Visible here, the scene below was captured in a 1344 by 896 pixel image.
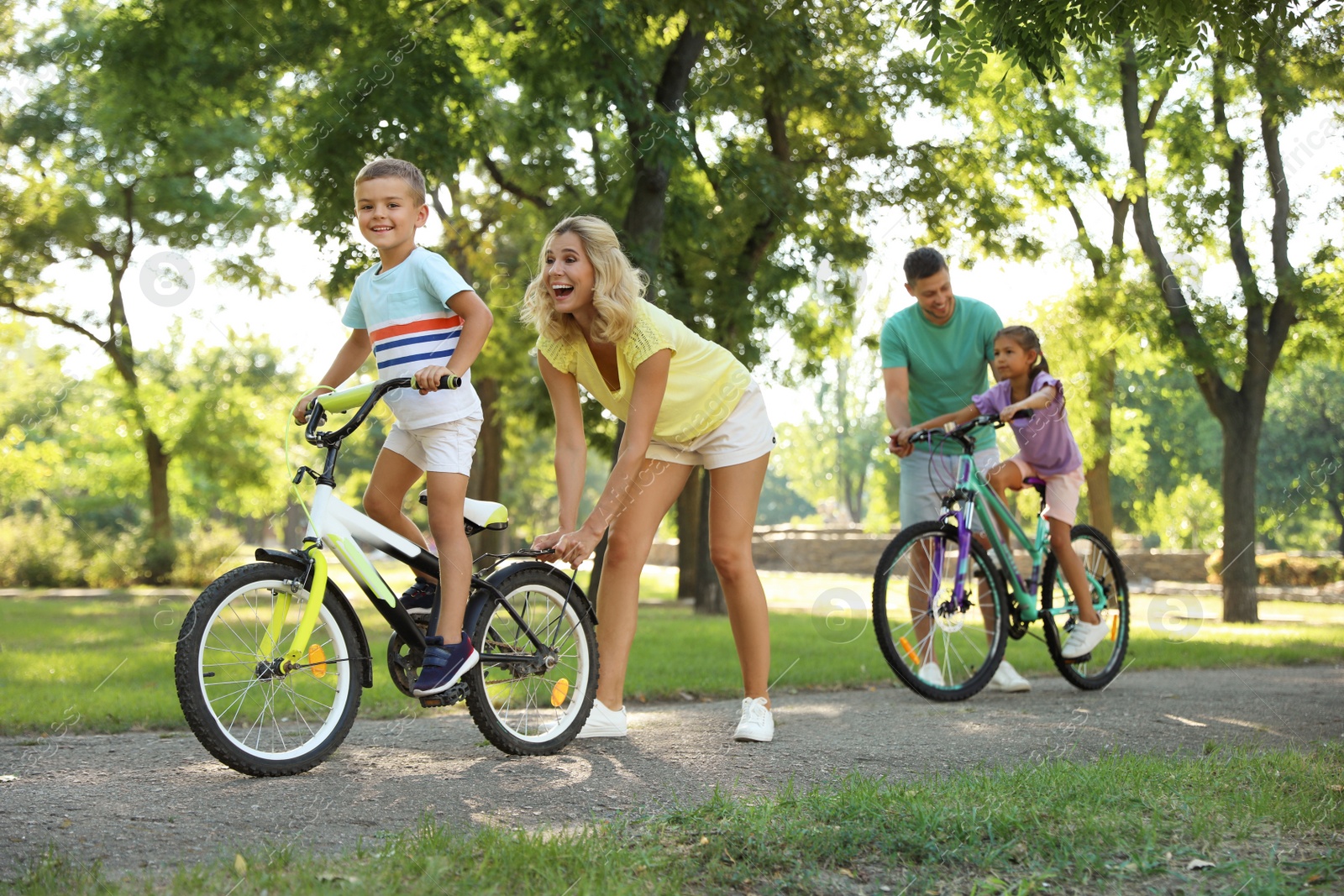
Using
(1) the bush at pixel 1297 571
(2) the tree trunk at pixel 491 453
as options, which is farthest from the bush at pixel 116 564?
(1) the bush at pixel 1297 571

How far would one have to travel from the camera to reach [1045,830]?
2840 millimetres

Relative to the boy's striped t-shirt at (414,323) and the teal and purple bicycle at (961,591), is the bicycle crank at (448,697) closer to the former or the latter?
the boy's striped t-shirt at (414,323)

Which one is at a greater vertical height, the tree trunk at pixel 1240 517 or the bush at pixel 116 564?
the tree trunk at pixel 1240 517

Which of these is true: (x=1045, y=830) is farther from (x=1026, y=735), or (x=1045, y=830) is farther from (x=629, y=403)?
(x=629, y=403)

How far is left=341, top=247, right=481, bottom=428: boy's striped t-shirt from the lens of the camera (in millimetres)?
3975

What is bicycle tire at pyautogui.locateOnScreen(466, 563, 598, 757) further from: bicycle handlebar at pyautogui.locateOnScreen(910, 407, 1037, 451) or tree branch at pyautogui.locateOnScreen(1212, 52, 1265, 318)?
tree branch at pyautogui.locateOnScreen(1212, 52, 1265, 318)

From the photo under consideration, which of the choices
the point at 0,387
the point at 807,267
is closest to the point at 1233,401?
the point at 807,267

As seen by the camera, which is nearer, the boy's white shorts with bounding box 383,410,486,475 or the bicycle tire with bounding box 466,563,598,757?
the boy's white shorts with bounding box 383,410,486,475

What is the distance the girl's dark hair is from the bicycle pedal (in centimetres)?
335

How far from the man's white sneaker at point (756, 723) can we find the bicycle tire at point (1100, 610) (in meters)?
2.26

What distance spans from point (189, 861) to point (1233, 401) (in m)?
15.1

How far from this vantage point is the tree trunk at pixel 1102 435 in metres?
18.0

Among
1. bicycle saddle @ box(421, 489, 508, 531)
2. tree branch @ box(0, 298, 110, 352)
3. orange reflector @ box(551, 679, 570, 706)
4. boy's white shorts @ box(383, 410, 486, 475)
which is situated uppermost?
tree branch @ box(0, 298, 110, 352)

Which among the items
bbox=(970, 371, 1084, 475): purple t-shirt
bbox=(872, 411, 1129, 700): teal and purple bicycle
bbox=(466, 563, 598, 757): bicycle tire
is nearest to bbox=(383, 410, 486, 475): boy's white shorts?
bbox=(466, 563, 598, 757): bicycle tire
